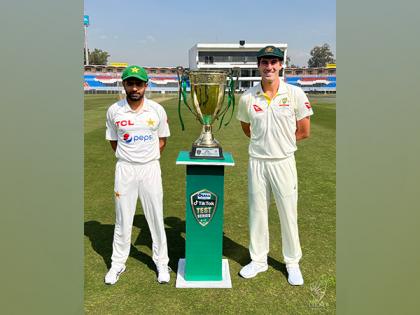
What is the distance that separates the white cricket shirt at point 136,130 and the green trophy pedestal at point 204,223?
294mm

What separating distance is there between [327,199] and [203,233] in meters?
2.88

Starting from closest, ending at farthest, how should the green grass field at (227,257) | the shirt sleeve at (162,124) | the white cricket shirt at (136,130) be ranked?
the green grass field at (227,257)
the white cricket shirt at (136,130)
the shirt sleeve at (162,124)

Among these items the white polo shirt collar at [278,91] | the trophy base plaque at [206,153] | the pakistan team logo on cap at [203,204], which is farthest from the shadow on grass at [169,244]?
the white polo shirt collar at [278,91]

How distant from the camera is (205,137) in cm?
335

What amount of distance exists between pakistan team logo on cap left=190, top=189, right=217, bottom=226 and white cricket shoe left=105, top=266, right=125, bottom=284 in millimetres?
868

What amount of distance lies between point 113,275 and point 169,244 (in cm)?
92

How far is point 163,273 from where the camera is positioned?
10.8 feet

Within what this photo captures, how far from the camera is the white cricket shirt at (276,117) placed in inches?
122

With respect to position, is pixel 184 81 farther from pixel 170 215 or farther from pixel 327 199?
pixel 327 199

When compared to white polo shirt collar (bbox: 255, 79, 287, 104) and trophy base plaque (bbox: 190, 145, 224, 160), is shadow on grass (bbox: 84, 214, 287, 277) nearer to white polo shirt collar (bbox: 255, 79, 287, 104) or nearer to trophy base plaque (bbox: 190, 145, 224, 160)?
trophy base plaque (bbox: 190, 145, 224, 160)

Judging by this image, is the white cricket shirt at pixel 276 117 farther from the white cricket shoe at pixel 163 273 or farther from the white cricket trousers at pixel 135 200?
the white cricket shoe at pixel 163 273

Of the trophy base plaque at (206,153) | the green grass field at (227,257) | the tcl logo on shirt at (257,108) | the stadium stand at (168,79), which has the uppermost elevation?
the stadium stand at (168,79)

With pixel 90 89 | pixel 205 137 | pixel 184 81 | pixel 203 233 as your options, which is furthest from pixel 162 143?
pixel 90 89

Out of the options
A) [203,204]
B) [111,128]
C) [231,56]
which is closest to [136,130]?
[111,128]
